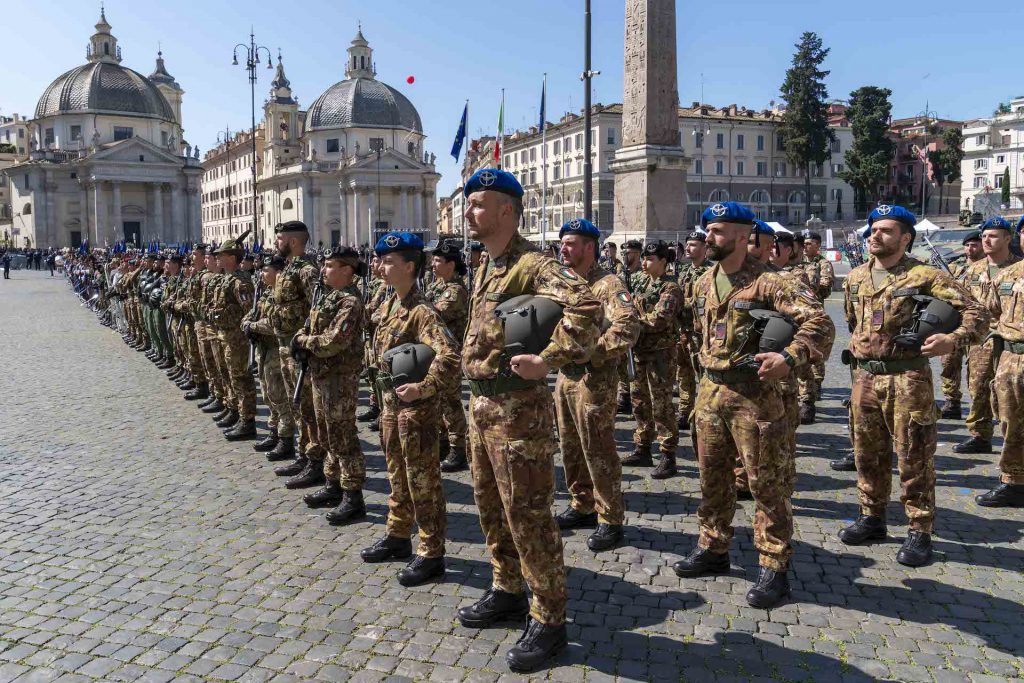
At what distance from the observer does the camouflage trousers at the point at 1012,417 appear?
6.32 meters

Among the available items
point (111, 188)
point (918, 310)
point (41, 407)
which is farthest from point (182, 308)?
point (111, 188)

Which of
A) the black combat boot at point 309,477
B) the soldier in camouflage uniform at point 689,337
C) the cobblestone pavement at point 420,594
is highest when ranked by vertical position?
the soldier in camouflage uniform at point 689,337

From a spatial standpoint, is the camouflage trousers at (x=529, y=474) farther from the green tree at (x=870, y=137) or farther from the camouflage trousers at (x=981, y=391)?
the green tree at (x=870, y=137)

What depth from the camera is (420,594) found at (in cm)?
480

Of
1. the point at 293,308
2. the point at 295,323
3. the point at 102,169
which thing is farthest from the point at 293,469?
the point at 102,169

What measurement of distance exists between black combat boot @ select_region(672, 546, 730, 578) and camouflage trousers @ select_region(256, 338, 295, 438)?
467 centimetres

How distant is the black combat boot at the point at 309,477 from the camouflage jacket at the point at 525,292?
3.68 m

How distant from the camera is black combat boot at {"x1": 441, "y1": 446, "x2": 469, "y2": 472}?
25.7ft

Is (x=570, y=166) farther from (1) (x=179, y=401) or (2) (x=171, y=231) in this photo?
(1) (x=179, y=401)

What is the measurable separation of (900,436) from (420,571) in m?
3.38

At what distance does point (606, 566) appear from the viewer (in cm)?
519

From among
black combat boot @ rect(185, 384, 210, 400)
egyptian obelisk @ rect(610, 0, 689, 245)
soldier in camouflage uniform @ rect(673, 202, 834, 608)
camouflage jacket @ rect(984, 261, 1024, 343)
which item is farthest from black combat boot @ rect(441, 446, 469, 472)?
egyptian obelisk @ rect(610, 0, 689, 245)

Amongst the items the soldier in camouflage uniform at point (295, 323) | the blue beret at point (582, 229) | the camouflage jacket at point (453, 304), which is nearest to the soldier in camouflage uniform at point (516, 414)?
the blue beret at point (582, 229)

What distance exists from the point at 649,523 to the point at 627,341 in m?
1.82
